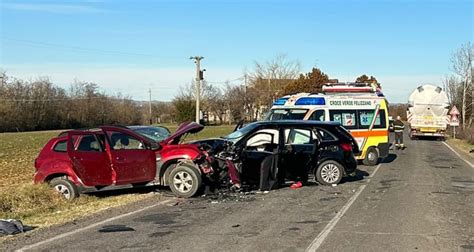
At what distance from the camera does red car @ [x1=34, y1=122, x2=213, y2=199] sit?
39.1ft

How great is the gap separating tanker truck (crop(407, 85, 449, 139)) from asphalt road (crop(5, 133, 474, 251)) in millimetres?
27956

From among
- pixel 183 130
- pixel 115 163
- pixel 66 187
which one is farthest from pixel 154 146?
pixel 66 187

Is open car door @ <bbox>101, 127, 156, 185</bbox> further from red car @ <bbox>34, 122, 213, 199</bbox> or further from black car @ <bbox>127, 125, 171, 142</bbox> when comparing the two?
black car @ <bbox>127, 125, 171, 142</bbox>

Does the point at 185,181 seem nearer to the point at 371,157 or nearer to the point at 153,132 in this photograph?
the point at 153,132

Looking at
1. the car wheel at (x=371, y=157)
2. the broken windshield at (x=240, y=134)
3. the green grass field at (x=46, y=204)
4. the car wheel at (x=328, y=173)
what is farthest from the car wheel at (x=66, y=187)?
the car wheel at (x=371, y=157)

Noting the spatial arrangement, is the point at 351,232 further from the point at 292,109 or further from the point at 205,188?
the point at 292,109

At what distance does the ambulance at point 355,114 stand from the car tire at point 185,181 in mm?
8725

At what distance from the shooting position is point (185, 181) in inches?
478

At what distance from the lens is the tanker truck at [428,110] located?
1580 inches


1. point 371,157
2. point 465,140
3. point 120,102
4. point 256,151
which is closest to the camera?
point 256,151

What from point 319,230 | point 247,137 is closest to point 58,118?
point 247,137

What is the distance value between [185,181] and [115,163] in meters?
1.52

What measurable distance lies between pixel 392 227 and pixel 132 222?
13.4 feet

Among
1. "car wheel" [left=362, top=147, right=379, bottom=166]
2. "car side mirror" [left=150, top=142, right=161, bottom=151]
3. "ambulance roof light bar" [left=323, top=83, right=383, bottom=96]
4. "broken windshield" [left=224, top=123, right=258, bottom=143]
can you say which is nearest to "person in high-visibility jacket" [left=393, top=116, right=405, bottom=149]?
"ambulance roof light bar" [left=323, top=83, right=383, bottom=96]
